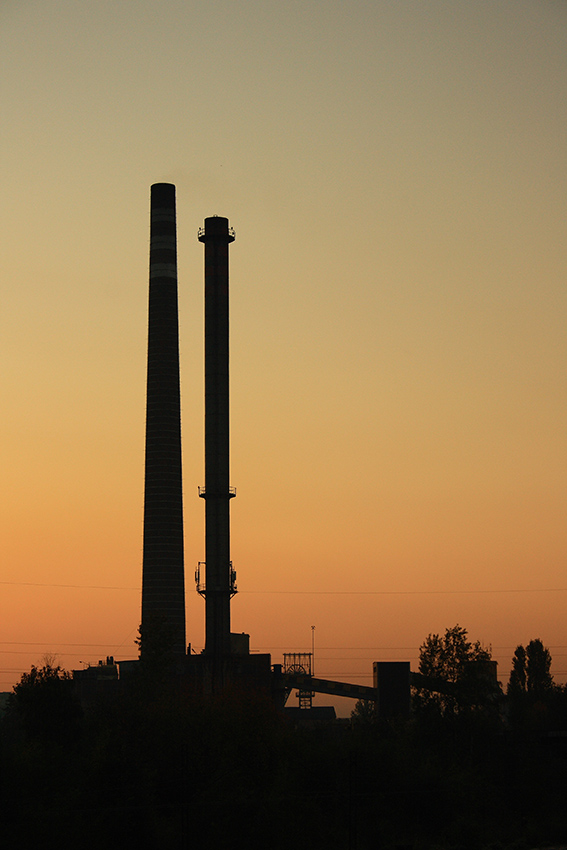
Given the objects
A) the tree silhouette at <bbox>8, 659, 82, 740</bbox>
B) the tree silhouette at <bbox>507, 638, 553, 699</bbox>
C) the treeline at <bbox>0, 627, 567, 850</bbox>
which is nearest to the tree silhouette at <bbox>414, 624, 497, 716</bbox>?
the treeline at <bbox>0, 627, 567, 850</bbox>

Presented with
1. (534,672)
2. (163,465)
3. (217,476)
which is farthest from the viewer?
(534,672)

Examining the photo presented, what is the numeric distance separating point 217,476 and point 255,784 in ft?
100

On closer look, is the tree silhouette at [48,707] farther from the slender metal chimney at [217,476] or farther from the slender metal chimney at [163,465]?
the slender metal chimney at [217,476]

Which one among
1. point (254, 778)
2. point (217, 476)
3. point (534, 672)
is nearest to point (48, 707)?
point (254, 778)

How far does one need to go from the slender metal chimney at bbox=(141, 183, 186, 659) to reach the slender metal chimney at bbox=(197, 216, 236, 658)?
151 inches

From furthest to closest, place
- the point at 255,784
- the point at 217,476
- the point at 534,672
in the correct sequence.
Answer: the point at 534,672
the point at 217,476
the point at 255,784

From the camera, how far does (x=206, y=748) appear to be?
45188 millimetres

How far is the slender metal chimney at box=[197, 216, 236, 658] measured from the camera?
7250 cm

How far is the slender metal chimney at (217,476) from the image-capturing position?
238 feet

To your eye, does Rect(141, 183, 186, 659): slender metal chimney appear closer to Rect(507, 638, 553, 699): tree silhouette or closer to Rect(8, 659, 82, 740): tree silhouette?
Rect(8, 659, 82, 740): tree silhouette

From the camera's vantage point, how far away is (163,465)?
6800cm

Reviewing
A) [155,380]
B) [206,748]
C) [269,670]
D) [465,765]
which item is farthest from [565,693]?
[206,748]

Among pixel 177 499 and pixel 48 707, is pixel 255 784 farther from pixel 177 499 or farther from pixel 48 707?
pixel 177 499

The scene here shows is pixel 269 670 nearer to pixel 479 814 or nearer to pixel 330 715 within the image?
pixel 479 814
